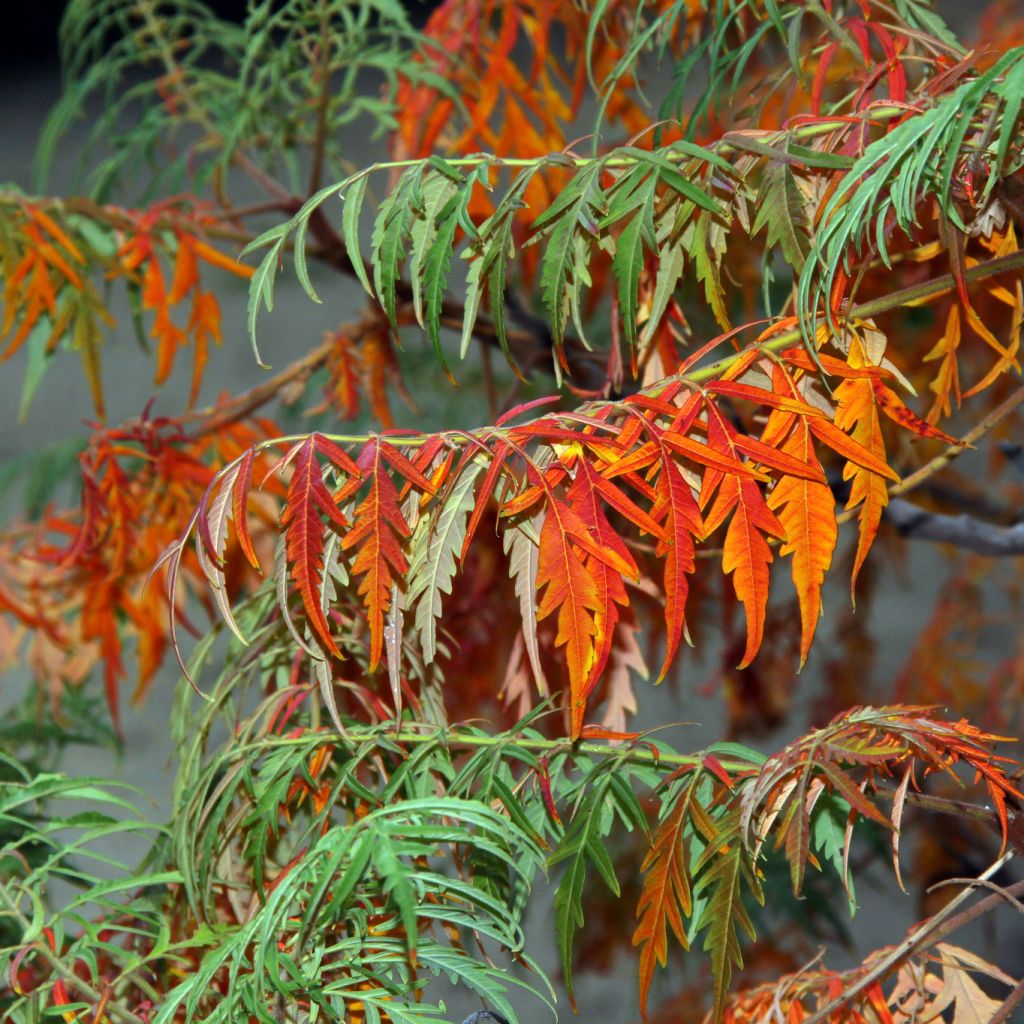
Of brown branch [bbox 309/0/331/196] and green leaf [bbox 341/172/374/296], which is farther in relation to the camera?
brown branch [bbox 309/0/331/196]

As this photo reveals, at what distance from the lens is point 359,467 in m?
0.33

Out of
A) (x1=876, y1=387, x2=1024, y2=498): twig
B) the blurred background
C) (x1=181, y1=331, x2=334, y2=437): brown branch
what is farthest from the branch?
the blurred background

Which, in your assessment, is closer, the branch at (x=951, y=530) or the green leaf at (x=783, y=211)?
the green leaf at (x=783, y=211)

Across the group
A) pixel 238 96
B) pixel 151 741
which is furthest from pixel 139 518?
pixel 151 741

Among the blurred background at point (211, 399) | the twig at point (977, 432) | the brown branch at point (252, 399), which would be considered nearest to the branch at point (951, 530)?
the twig at point (977, 432)

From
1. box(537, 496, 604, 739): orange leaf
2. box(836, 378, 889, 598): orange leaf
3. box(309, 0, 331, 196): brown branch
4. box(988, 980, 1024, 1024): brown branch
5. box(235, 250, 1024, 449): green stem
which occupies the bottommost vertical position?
box(988, 980, 1024, 1024): brown branch

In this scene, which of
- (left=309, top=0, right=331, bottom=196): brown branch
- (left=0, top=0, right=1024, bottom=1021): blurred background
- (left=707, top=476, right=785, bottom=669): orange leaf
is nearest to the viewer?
(left=707, top=476, right=785, bottom=669): orange leaf

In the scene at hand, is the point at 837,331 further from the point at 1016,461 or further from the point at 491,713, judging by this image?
the point at 491,713

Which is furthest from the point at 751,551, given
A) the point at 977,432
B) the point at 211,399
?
the point at 211,399

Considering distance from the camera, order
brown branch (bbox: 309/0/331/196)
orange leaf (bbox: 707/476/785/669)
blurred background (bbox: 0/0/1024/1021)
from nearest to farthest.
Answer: orange leaf (bbox: 707/476/785/669), brown branch (bbox: 309/0/331/196), blurred background (bbox: 0/0/1024/1021)

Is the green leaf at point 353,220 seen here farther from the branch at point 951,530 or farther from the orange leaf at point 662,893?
the branch at point 951,530

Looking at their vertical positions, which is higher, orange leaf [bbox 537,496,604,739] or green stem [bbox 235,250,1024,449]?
green stem [bbox 235,250,1024,449]

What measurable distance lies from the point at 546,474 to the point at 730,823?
117 millimetres

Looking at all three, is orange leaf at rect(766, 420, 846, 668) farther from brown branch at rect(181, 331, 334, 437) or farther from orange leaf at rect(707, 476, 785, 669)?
brown branch at rect(181, 331, 334, 437)
